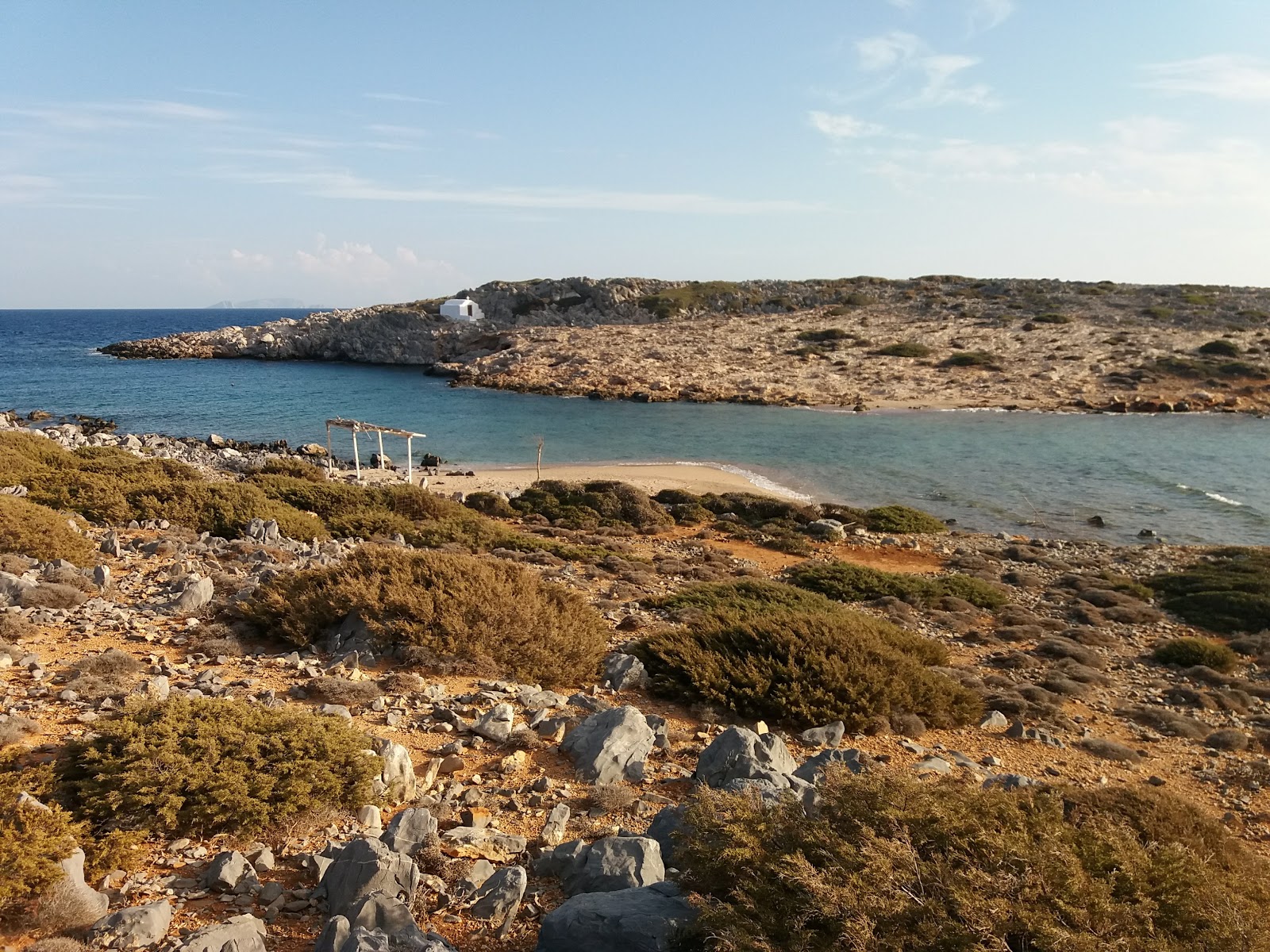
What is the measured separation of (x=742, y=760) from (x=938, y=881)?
3.09 meters

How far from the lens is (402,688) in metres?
8.52

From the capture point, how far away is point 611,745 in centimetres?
732

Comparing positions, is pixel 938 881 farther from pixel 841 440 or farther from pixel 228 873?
pixel 841 440

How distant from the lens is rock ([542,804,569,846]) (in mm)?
5957

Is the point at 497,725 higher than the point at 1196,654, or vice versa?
the point at 497,725

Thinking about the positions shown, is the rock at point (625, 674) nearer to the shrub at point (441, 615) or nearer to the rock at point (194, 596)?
the shrub at point (441, 615)

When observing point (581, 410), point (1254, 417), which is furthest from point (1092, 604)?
point (1254, 417)

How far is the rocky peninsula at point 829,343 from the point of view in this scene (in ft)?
198

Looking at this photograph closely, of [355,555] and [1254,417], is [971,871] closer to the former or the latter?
[355,555]

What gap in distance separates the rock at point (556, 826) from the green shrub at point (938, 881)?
1.69 metres

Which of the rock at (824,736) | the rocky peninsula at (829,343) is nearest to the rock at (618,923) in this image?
the rock at (824,736)

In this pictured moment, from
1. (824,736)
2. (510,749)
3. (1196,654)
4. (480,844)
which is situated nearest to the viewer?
(480,844)

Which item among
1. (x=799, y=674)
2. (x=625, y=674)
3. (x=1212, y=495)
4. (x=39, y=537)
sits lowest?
(x=1212, y=495)

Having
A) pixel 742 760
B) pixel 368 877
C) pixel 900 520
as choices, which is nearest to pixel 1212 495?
pixel 900 520
